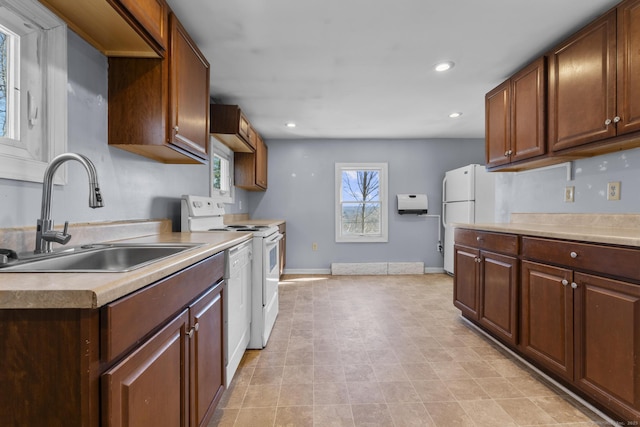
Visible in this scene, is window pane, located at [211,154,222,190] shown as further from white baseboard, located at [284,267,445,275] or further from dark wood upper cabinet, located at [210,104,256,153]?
white baseboard, located at [284,267,445,275]

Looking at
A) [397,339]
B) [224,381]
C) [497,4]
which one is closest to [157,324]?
[224,381]

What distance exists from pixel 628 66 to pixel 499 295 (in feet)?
5.05

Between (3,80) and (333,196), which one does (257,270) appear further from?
(333,196)

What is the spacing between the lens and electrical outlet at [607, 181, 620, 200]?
198 cm

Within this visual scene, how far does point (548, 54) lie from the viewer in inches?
85.8

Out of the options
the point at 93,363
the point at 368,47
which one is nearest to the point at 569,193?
the point at 368,47

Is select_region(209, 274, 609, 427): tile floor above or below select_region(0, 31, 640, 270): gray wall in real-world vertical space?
below

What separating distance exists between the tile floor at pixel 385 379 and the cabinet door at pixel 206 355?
25 cm

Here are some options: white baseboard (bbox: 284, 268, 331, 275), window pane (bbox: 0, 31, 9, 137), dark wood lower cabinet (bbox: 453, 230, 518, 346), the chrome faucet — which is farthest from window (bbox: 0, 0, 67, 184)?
white baseboard (bbox: 284, 268, 331, 275)

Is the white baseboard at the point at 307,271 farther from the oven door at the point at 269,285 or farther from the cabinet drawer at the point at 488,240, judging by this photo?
the cabinet drawer at the point at 488,240

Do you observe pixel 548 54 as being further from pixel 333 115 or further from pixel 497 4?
pixel 333 115

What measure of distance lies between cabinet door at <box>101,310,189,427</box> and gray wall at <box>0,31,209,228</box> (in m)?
0.72

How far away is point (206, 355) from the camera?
1.30 metres

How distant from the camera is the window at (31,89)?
43.5 inches
